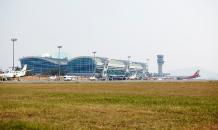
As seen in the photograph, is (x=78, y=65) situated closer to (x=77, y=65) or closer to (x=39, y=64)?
(x=77, y=65)

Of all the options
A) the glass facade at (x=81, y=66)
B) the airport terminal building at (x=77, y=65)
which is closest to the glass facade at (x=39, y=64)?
the airport terminal building at (x=77, y=65)

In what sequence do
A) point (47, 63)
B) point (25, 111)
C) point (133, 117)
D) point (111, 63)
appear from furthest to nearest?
point (111, 63)
point (47, 63)
point (25, 111)
point (133, 117)

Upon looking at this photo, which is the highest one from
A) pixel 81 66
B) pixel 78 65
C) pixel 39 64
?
pixel 39 64

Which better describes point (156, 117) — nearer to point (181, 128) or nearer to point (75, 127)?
point (181, 128)

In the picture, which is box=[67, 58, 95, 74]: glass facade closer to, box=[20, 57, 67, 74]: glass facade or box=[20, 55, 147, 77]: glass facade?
box=[20, 55, 147, 77]: glass facade

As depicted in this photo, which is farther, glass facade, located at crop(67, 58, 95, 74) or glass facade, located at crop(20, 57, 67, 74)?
glass facade, located at crop(20, 57, 67, 74)

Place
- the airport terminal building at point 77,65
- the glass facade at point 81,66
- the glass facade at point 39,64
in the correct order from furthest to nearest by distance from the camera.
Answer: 1. the glass facade at point 39,64
2. the airport terminal building at point 77,65
3. the glass facade at point 81,66

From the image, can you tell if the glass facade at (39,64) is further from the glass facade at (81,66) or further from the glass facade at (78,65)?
the glass facade at (81,66)

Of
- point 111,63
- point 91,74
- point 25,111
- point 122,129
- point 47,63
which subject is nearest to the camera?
point 122,129

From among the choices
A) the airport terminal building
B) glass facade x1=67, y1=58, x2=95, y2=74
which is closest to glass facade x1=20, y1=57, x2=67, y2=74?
the airport terminal building

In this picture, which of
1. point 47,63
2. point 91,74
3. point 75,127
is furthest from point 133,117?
point 47,63

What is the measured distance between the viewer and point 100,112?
1373 centimetres

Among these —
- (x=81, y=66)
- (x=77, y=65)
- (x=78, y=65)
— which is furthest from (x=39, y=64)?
(x=81, y=66)

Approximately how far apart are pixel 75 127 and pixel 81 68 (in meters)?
165
